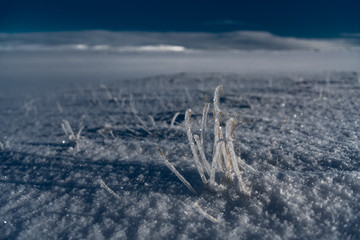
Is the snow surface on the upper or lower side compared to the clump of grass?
lower

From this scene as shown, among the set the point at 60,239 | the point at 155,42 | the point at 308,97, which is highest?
the point at 155,42

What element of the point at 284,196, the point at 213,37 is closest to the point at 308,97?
the point at 284,196

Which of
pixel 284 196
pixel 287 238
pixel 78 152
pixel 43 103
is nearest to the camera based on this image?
pixel 287 238

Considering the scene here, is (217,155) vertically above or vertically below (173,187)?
above

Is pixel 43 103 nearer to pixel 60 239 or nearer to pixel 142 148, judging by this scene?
pixel 142 148

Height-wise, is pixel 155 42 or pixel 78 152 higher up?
pixel 155 42

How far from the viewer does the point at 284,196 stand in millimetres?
689

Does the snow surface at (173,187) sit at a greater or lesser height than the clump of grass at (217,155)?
lesser

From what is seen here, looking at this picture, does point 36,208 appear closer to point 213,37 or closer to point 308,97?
point 308,97

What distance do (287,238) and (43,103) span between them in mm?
2607

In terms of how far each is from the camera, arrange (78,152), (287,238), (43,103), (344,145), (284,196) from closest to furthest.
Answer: (287,238) < (284,196) < (344,145) < (78,152) < (43,103)

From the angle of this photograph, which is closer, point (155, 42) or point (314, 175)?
point (314, 175)

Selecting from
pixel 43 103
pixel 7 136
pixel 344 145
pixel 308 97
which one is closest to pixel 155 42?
pixel 43 103

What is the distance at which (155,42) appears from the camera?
5.95 meters
